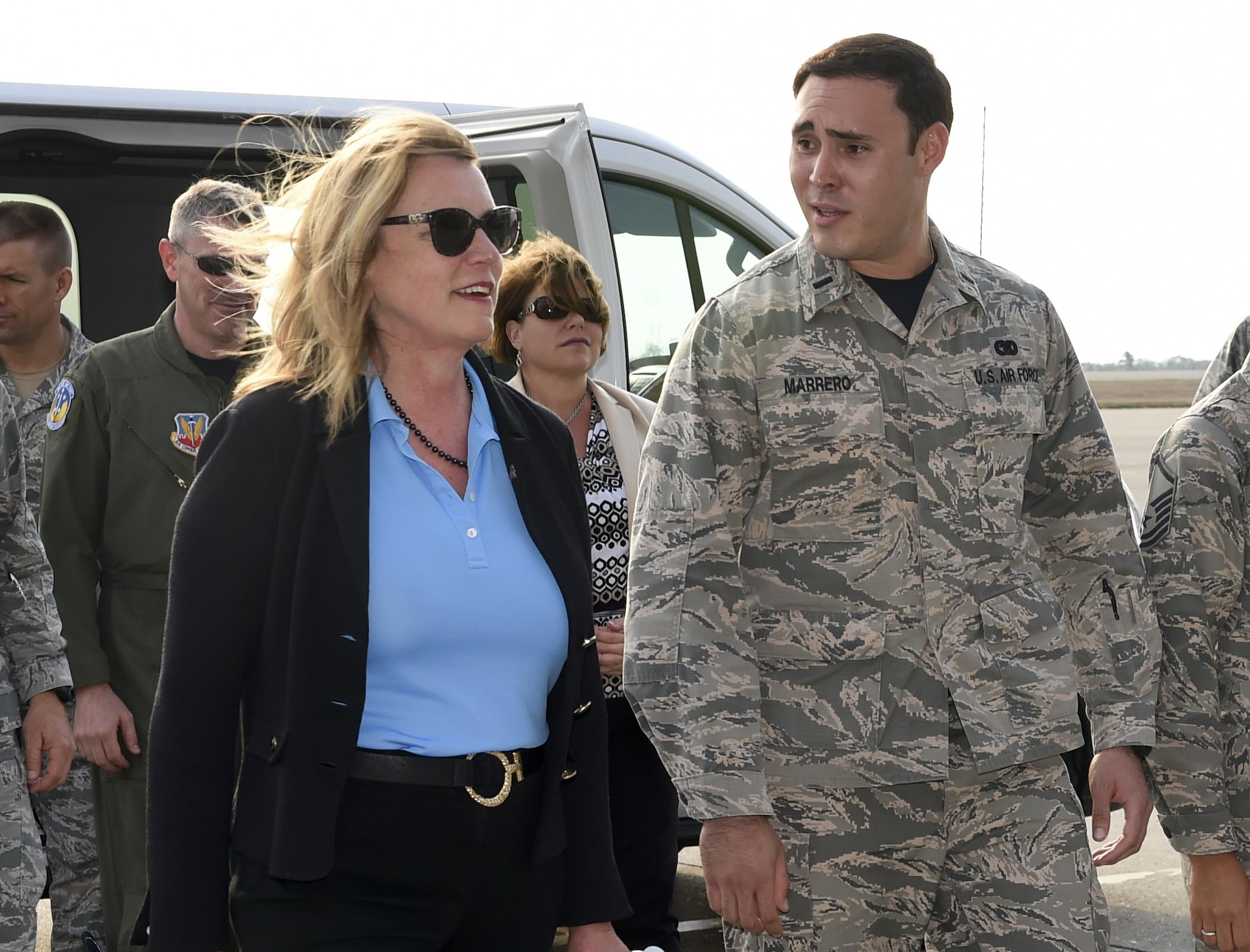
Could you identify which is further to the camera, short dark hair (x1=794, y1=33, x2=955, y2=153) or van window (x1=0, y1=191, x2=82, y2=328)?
van window (x1=0, y1=191, x2=82, y2=328)

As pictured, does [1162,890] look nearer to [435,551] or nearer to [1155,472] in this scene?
[1155,472]

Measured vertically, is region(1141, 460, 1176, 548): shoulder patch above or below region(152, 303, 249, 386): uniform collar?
below

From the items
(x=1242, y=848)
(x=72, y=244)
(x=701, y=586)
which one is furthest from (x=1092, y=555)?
(x=72, y=244)

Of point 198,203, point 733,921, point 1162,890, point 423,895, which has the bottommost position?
point 1162,890

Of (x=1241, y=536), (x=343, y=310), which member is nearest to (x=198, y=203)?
(x=343, y=310)

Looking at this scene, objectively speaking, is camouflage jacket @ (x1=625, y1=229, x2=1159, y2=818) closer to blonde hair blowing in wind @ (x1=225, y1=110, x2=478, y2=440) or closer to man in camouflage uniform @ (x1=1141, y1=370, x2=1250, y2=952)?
man in camouflage uniform @ (x1=1141, y1=370, x2=1250, y2=952)

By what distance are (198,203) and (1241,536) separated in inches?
103

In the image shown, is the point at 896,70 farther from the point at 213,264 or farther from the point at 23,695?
the point at 23,695

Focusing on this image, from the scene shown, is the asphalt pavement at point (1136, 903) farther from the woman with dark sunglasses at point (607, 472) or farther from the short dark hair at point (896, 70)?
the short dark hair at point (896, 70)

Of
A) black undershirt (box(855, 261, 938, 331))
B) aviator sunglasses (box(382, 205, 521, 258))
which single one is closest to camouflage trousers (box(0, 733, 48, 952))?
aviator sunglasses (box(382, 205, 521, 258))

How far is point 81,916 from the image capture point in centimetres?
449

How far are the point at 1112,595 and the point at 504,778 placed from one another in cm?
128

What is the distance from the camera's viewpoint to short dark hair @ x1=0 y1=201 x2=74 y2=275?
4832 millimetres

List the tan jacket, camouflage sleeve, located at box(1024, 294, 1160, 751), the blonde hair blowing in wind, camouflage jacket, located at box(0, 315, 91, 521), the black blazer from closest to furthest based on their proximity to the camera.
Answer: the black blazer
the blonde hair blowing in wind
camouflage sleeve, located at box(1024, 294, 1160, 751)
the tan jacket
camouflage jacket, located at box(0, 315, 91, 521)
